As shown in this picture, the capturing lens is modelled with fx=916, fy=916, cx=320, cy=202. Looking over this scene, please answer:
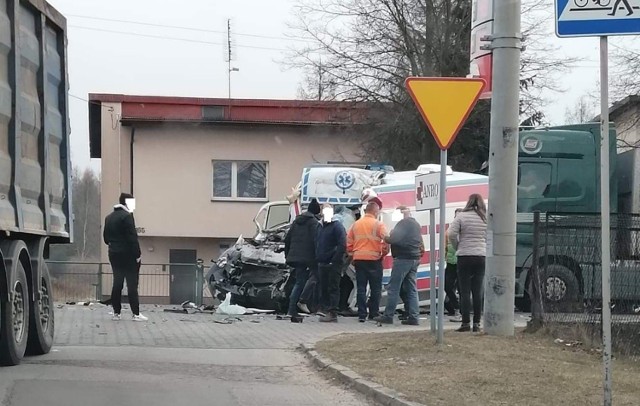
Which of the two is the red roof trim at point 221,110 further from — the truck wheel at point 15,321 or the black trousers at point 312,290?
the truck wheel at point 15,321

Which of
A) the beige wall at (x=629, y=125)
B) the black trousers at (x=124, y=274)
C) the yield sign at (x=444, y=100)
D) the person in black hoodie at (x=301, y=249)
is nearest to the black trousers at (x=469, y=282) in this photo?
the yield sign at (x=444, y=100)

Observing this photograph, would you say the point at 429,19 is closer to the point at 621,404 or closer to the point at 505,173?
the point at 505,173

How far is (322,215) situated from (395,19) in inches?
576

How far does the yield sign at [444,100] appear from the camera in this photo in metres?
9.57

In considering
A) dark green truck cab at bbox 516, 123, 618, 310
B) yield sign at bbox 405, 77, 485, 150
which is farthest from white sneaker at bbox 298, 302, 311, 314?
yield sign at bbox 405, 77, 485, 150

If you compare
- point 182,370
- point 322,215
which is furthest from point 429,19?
point 182,370

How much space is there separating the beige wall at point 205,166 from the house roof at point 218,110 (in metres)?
0.37

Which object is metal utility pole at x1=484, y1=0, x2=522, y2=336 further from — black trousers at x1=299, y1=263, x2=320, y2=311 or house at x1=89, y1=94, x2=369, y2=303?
house at x1=89, y1=94, x2=369, y2=303

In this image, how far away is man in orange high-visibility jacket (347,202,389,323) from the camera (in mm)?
14820

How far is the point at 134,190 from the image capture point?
106 ft

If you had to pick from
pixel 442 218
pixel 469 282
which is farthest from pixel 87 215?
pixel 442 218

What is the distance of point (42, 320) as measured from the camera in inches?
405

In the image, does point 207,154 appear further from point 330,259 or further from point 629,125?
point 330,259

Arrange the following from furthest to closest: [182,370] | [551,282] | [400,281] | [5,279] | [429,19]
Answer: [429,19]
[400,281]
[551,282]
[182,370]
[5,279]
